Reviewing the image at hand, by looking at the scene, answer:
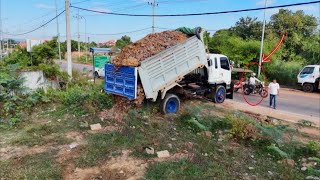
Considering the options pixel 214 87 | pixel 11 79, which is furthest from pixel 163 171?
pixel 11 79

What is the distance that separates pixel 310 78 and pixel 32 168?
17285 mm

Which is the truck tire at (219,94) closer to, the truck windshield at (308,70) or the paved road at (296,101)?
the paved road at (296,101)

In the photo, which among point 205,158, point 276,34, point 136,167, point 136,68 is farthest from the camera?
point 276,34

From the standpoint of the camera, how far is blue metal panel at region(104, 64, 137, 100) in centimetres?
866

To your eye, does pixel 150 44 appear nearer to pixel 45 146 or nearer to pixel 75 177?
pixel 45 146

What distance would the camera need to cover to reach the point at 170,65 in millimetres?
9398

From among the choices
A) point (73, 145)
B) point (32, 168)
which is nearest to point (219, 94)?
point (73, 145)

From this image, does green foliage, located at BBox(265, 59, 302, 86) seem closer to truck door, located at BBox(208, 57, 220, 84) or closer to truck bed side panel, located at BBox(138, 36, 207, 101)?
truck door, located at BBox(208, 57, 220, 84)

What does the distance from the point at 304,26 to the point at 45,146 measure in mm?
31355

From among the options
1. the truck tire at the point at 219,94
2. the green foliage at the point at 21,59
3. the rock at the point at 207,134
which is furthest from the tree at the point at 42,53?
the rock at the point at 207,134

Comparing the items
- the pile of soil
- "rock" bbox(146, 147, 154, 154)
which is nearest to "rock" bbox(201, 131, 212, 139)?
"rock" bbox(146, 147, 154, 154)

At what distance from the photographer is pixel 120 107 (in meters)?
9.48

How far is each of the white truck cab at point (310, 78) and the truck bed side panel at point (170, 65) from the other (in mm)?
10360

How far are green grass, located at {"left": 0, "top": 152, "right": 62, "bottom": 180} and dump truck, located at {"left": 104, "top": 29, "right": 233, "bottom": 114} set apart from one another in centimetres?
348
